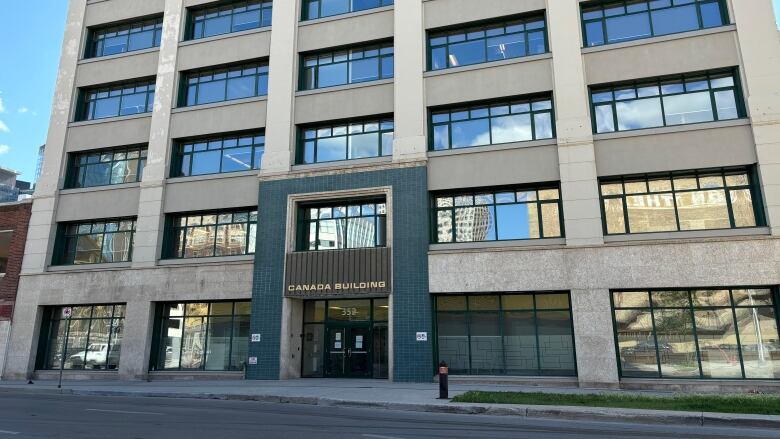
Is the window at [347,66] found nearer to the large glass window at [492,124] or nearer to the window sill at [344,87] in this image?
the window sill at [344,87]

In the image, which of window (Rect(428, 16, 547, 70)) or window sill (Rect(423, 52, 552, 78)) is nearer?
window sill (Rect(423, 52, 552, 78))

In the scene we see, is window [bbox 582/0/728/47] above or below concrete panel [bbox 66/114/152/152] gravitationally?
above

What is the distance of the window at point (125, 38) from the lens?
92.3 feet

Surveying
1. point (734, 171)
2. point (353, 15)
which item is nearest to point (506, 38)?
point (353, 15)

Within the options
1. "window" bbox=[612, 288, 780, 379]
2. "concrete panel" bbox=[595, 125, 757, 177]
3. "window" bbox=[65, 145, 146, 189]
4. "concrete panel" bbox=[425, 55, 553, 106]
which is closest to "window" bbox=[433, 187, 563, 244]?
"concrete panel" bbox=[595, 125, 757, 177]

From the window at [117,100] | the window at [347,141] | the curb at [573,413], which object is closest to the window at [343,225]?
the window at [347,141]

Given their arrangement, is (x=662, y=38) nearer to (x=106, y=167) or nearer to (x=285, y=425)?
(x=285, y=425)

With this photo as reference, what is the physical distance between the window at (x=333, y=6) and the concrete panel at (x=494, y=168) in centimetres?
856

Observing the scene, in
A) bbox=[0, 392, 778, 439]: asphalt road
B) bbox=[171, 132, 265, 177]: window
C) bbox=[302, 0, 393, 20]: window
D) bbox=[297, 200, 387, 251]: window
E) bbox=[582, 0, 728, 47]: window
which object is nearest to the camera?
bbox=[0, 392, 778, 439]: asphalt road

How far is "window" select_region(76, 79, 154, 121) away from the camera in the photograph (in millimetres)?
27250

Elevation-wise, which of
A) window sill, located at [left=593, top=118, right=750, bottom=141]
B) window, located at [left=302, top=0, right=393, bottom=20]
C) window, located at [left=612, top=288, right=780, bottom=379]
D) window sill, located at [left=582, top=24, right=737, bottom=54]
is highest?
window, located at [left=302, top=0, right=393, bottom=20]

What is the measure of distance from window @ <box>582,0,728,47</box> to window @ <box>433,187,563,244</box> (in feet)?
22.3

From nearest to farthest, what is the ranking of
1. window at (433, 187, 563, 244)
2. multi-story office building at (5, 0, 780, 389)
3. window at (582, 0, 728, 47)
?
multi-story office building at (5, 0, 780, 389) → window at (582, 0, 728, 47) → window at (433, 187, 563, 244)

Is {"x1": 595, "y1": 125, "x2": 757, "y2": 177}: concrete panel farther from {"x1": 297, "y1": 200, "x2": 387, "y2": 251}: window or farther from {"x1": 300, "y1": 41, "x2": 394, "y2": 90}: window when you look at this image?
{"x1": 300, "y1": 41, "x2": 394, "y2": 90}: window
